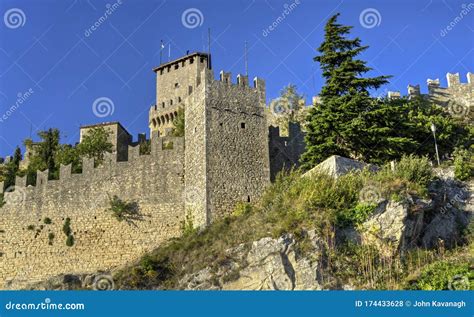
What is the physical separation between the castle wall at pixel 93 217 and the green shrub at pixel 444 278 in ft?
32.9

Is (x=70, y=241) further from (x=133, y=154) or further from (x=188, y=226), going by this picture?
(x=188, y=226)

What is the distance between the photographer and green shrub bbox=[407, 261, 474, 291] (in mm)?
16041

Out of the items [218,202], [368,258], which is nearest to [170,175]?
[218,202]

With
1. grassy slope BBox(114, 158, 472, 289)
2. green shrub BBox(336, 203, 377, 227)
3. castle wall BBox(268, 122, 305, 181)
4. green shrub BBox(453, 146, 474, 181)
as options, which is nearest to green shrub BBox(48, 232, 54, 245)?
grassy slope BBox(114, 158, 472, 289)

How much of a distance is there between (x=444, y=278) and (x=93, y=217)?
14.3 metres

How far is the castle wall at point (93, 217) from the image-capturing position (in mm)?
23906

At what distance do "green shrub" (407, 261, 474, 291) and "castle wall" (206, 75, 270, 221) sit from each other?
7921 mm

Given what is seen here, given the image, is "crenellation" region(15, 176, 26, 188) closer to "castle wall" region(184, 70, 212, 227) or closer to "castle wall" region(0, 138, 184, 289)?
"castle wall" region(0, 138, 184, 289)

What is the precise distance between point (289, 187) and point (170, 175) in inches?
223

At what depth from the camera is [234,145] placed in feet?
77.8

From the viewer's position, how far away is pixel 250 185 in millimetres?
23297

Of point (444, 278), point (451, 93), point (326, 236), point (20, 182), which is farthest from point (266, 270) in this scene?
point (451, 93)

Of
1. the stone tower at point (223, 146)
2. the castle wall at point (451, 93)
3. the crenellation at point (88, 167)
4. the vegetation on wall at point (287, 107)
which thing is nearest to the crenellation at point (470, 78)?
the castle wall at point (451, 93)

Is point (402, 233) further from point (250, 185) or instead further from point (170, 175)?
point (170, 175)
